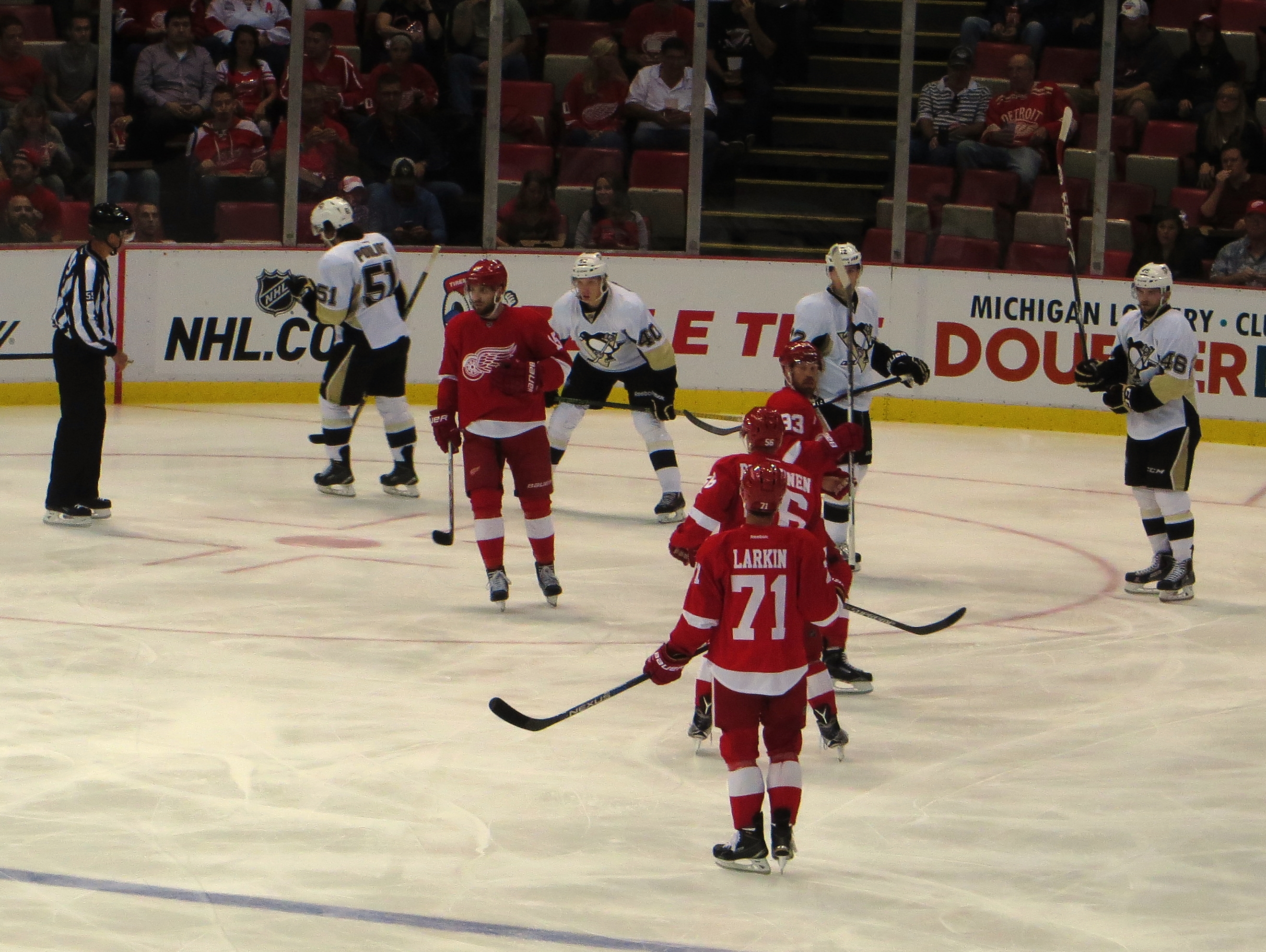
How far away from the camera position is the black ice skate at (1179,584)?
7590mm

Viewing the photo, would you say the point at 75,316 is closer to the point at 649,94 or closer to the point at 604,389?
the point at 604,389

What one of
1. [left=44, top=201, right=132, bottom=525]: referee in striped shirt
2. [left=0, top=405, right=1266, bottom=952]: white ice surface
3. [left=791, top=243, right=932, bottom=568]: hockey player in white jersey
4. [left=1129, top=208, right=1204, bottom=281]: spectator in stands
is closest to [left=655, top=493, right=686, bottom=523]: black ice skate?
[left=0, top=405, right=1266, bottom=952]: white ice surface

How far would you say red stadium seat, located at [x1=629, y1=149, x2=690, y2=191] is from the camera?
482 inches

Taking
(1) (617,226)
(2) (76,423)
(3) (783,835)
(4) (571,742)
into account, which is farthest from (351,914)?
(1) (617,226)

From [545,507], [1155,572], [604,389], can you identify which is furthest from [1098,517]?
[545,507]

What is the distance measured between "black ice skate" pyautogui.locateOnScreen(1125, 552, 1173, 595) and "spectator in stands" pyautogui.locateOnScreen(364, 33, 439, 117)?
6.16 meters

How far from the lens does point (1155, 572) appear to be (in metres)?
7.79

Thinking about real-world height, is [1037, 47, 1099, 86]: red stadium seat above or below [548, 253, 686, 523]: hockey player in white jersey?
above

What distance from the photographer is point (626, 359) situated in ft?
29.8

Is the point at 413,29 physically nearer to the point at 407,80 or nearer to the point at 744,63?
the point at 407,80

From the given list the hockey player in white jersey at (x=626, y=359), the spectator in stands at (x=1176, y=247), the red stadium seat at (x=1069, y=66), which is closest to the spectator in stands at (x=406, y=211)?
the hockey player in white jersey at (x=626, y=359)

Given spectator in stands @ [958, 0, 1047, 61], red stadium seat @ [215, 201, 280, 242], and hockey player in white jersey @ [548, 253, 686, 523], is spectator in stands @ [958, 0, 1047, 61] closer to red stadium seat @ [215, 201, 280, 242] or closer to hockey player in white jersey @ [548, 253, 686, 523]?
red stadium seat @ [215, 201, 280, 242]

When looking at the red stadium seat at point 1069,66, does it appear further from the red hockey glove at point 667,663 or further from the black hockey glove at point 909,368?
the red hockey glove at point 667,663

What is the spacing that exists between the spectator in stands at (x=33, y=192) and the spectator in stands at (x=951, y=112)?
5.16 m
